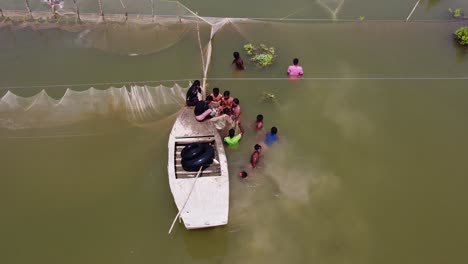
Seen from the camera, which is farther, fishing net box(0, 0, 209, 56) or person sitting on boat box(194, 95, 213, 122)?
fishing net box(0, 0, 209, 56)

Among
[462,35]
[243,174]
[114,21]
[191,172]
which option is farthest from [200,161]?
[462,35]

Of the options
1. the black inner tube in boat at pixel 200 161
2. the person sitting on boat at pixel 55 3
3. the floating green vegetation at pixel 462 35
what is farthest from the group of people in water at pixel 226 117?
the floating green vegetation at pixel 462 35

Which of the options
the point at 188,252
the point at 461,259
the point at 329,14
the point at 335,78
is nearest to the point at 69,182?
the point at 188,252

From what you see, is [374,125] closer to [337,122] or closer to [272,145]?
[337,122]

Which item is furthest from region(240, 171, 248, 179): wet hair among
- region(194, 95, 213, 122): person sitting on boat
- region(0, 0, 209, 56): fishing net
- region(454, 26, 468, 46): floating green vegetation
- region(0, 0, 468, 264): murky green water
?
region(454, 26, 468, 46): floating green vegetation

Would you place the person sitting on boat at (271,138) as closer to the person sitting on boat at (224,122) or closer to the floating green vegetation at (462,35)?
the person sitting on boat at (224,122)

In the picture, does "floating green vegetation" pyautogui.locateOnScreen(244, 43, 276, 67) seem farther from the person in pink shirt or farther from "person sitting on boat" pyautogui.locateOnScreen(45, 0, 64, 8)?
"person sitting on boat" pyautogui.locateOnScreen(45, 0, 64, 8)
